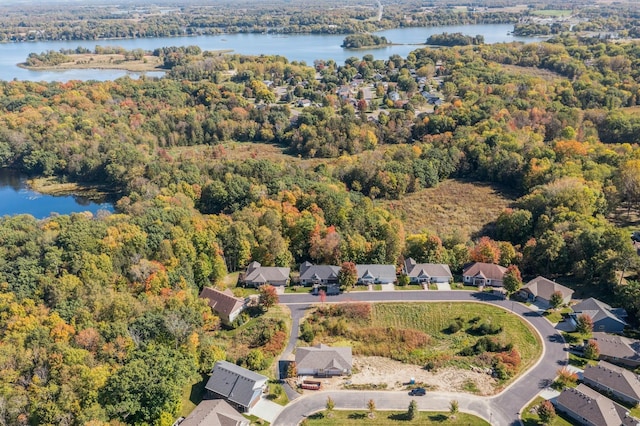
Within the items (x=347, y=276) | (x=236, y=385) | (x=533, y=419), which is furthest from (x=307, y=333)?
(x=533, y=419)

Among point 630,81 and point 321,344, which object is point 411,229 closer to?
point 321,344

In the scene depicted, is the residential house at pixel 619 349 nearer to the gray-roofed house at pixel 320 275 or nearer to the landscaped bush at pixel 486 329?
the landscaped bush at pixel 486 329

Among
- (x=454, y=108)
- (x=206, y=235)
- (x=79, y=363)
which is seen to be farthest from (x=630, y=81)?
(x=79, y=363)

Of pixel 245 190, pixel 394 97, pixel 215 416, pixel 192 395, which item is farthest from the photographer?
pixel 394 97

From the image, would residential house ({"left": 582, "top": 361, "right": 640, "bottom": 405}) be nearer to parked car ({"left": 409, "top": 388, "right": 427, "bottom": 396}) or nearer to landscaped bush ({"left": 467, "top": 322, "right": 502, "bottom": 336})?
landscaped bush ({"left": 467, "top": 322, "right": 502, "bottom": 336})

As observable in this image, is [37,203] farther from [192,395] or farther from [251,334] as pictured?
[192,395]

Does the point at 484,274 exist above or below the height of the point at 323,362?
above

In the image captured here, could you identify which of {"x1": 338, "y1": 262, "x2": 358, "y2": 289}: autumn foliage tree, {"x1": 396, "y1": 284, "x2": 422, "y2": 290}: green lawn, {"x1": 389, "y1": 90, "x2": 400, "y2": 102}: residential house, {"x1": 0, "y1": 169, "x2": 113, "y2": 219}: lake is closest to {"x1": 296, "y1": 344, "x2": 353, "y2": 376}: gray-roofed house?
{"x1": 338, "y1": 262, "x2": 358, "y2": 289}: autumn foliage tree
